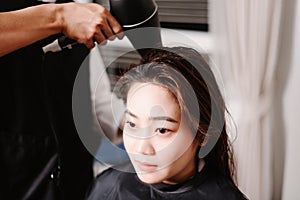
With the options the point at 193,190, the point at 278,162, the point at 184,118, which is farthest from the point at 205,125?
the point at 278,162

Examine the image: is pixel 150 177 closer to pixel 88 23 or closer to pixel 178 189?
pixel 178 189

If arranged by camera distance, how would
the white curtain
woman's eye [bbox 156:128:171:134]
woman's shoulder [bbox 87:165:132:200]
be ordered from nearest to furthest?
woman's eye [bbox 156:128:171:134]
woman's shoulder [bbox 87:165:132:200]
the white curtain

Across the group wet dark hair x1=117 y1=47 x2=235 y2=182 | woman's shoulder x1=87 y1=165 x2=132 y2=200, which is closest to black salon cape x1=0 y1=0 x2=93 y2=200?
woman's shoulder x1=87 y1=165 x2=132 y2=200

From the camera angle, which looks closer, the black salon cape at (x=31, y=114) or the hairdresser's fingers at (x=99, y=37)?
the hairdresser's fingers at (x=99, y=37)

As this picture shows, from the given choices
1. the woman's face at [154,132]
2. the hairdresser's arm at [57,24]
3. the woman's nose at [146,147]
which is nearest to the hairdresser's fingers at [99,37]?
the hairdresser's arm at [57,24]

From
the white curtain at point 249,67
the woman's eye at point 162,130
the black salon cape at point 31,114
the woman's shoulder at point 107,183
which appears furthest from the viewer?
the white curtain at point 249,67

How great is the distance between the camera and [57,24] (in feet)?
2.94

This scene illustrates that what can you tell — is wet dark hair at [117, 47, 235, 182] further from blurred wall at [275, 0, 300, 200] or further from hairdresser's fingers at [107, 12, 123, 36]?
blurred wall at [275, 0, 300, 200]

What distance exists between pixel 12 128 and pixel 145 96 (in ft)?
1.70

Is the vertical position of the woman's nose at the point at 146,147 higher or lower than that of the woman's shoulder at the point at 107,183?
higher

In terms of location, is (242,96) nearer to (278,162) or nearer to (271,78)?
(271,78)

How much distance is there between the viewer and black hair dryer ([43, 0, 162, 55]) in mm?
826

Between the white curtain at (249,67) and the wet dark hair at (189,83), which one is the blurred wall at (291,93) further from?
the wet dark hair at (189,83)

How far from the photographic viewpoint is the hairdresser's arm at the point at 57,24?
0.86m
